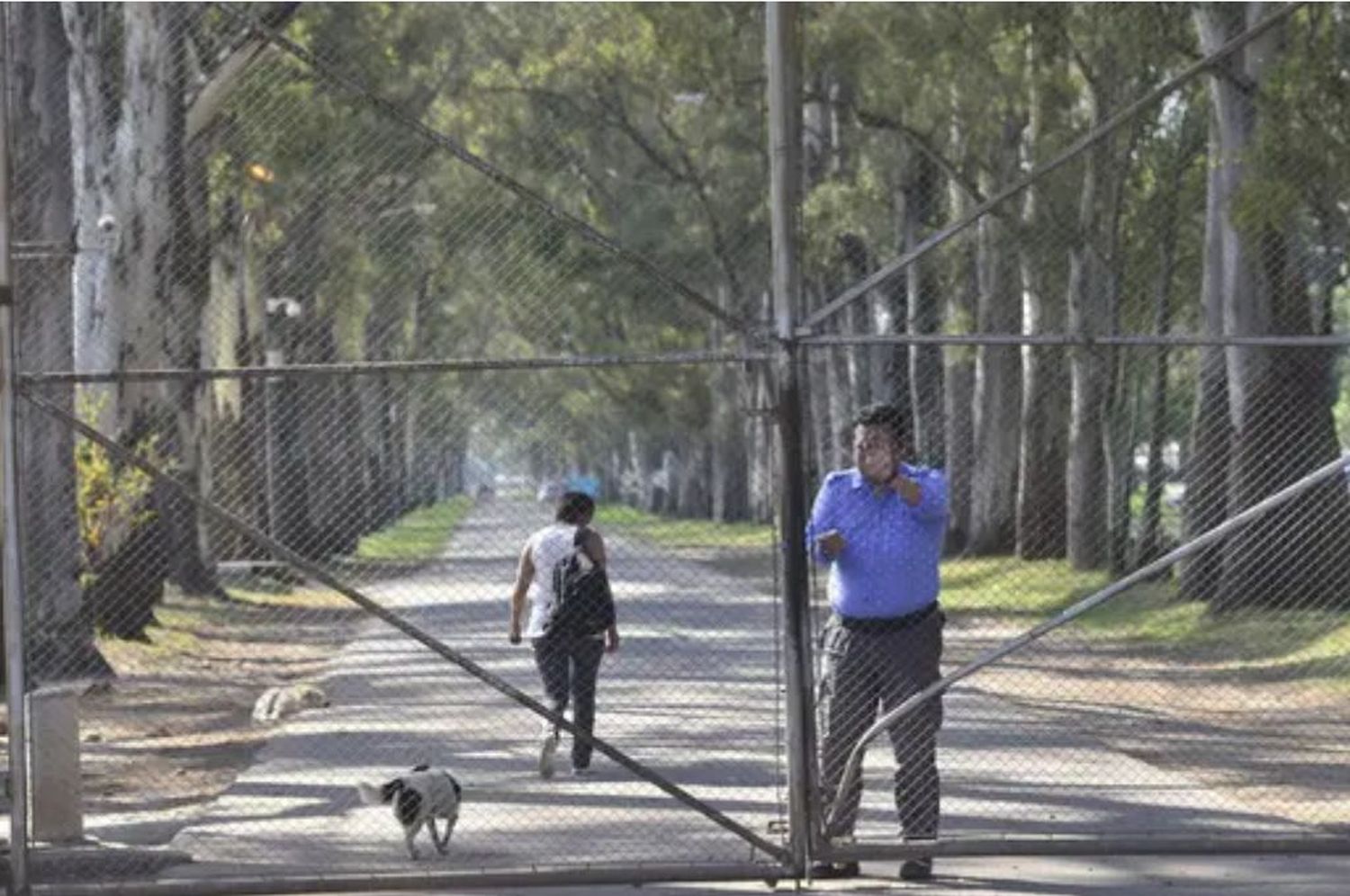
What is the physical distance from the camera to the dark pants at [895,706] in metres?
12.2

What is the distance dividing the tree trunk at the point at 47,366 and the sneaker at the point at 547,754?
7555mm

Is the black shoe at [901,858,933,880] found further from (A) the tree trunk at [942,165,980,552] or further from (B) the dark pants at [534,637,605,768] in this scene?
(A) the tree trunk at [942,165,980,552]

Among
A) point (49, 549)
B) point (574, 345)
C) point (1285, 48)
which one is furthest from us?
point (574, 345)

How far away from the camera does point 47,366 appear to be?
947 inches

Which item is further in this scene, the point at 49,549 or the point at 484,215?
the point at 484,215

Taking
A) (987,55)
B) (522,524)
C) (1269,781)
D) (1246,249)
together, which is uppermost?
(987,55)

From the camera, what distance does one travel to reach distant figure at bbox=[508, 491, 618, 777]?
53.2ft

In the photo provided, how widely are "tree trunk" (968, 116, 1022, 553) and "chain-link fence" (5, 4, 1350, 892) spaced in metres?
0.10

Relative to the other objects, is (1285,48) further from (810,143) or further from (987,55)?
(810,143)

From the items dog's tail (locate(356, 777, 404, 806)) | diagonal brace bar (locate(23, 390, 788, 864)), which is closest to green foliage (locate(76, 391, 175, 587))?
dog's tail (locate(356, 777, 404, 806))

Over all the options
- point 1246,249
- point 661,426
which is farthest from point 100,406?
point 661,426

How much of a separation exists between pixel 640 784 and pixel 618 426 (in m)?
50.4

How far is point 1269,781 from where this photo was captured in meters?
17.2

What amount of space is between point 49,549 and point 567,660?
8.48 m
